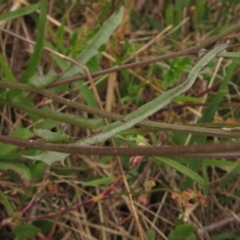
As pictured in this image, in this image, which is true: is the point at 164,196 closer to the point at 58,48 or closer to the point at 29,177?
the point at 29,177

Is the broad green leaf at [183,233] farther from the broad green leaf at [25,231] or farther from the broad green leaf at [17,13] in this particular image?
the broad green leaf at [17,13]

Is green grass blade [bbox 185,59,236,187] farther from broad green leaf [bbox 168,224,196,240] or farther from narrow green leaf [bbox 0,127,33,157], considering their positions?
narrow green leaf [bbox 0,127,33,157]

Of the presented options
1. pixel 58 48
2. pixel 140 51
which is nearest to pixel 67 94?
pixel 58 48

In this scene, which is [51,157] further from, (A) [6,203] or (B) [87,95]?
(B) [87,95]

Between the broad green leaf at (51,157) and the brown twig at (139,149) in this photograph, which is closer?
the brown twig at (139,149)

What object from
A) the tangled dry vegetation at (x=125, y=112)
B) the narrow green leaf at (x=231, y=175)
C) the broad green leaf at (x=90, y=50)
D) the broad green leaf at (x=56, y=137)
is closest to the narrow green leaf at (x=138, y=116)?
the broad green leaf at (x=56, y=137)

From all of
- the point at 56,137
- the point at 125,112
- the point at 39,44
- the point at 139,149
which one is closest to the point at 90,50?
the point at 39,44
